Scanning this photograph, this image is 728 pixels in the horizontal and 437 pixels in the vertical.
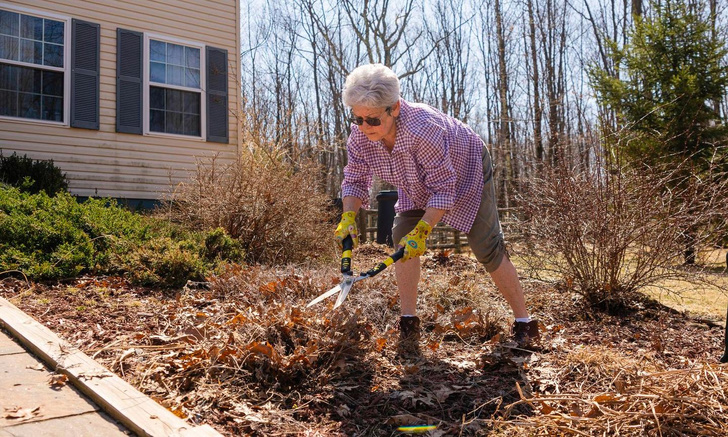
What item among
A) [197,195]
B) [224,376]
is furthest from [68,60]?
[224,376]

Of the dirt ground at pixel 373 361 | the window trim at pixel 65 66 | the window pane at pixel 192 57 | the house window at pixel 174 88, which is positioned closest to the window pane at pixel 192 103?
the house window at pixel 174 88

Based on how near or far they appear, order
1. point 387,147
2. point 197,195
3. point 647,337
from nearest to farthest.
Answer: point 387,147 < point 647,337 < point 197,195

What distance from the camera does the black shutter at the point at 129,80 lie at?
29.3 ft

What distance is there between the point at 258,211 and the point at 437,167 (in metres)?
3.40

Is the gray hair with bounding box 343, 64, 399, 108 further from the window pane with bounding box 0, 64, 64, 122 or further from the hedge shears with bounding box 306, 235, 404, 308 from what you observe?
the window pane with bounding box 0, 64, 64, 122

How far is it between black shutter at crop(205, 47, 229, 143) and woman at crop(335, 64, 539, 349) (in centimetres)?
699

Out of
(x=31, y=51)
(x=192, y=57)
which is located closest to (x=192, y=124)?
(x=192, y=57)

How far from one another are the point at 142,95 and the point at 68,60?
1.10 m

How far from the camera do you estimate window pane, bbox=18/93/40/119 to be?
8.32 m

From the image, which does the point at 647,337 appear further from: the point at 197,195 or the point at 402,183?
the point at 197,195

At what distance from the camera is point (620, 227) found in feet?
14.2

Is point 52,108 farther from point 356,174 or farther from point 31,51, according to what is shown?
point 356,174

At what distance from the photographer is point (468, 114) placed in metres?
23.7

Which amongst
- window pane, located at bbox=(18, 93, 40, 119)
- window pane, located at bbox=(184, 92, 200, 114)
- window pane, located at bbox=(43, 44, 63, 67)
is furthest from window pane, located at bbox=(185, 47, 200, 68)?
window pane, located at bbox=(18, 93, 40, 119)
